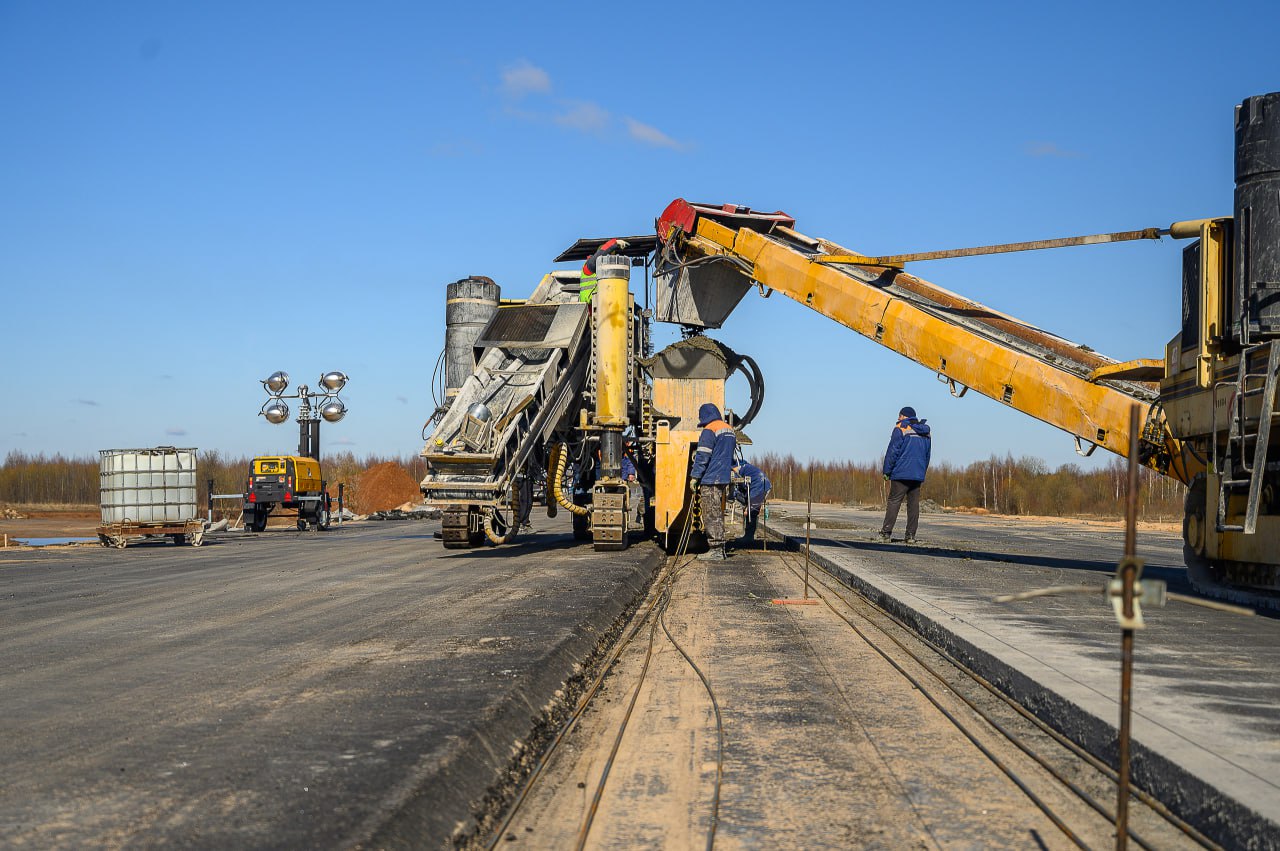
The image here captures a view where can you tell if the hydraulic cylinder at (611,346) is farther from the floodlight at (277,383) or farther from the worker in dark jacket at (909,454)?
the floodlight at (277,383)

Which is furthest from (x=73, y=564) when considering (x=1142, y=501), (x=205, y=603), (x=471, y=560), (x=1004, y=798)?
(x=1142, y=501)

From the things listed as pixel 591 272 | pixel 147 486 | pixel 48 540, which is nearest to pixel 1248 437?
pixel 591 272

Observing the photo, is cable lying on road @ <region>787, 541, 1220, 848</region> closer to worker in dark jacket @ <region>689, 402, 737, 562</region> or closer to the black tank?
the black tank

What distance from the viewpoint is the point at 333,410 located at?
3697 centimetres

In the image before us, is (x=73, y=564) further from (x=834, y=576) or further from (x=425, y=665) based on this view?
(x=425, y=665)

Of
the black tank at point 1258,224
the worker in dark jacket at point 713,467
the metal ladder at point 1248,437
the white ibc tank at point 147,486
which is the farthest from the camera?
the white ibc tank at point 147,486

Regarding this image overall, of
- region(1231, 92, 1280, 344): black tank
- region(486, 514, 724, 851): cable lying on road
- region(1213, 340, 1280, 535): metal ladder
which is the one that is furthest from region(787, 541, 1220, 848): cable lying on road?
region(1231, 92, 1280, 344): black tank

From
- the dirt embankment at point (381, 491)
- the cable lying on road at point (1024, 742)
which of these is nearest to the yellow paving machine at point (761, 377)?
the cable lying on road at point (1024, 742)

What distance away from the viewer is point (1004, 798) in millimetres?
5000

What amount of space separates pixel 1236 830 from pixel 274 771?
12.0 ft

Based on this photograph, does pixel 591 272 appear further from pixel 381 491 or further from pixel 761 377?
pixel 381 491

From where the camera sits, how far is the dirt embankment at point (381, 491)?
58719 millimetres

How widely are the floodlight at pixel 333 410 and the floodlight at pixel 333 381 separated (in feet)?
1.10

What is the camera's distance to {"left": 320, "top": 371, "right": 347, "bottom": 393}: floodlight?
3681 centimetres
